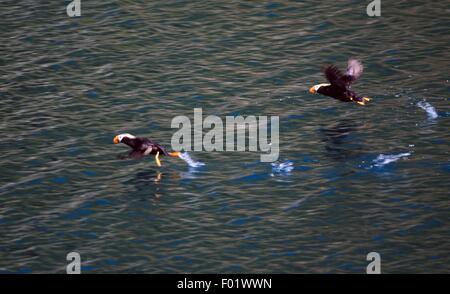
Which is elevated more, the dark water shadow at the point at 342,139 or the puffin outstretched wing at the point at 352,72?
the puffin outstretched wing at the point at 352,72

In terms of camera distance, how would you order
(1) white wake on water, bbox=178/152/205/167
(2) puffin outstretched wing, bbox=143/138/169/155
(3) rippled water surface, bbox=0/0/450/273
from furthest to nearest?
(1) white wake on water, bbox=178/152/205/167 < (2) puffin outstretched wing, bbox=143/138/169/155 < (3) rippled water surface, bbox=0/0/450/273

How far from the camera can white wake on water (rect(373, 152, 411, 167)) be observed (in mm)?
23328

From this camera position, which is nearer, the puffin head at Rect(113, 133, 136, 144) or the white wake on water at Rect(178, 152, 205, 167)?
the puffin head at Rect(113, 133, 136, 144)

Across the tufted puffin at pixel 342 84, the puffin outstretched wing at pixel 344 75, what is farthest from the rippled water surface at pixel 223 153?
the puffin outstretched wing at pixel 344 75

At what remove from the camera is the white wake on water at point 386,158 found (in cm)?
2333

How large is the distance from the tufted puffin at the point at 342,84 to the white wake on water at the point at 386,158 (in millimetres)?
2339

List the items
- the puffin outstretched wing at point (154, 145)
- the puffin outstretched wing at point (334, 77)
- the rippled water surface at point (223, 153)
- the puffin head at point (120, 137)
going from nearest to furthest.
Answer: the rippled water surface at point (223, 153) → the puffin outstretched wing at point (154, 145) → the puffin head at point (120, 137) → the puffin outstretched wing at point (334, 77)

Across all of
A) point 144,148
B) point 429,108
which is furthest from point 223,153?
point 429,108

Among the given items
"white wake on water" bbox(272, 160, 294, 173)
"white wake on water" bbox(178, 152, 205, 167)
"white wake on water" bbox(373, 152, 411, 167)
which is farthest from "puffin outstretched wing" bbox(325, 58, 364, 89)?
"white wake on water" bbox(178, 152, 205, 167)

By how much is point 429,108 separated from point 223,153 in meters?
6.47

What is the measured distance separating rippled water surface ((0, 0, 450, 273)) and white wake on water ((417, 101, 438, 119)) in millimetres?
58

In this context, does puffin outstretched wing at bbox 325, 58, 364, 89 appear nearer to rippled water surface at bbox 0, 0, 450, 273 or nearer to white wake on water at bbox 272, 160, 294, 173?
rippled water surface at bbox 0, 0, 450, 273

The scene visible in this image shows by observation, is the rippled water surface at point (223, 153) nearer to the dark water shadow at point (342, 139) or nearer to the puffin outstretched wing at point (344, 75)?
the dark water shadow at point (342, 139)

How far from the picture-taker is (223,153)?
2442 centimetres
